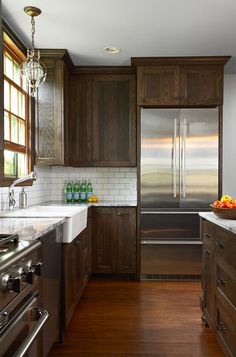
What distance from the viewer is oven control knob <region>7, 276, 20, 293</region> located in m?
1.25

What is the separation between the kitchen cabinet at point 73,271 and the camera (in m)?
2.49

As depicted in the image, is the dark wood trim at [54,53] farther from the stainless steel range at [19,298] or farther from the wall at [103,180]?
the stainless steel range at [19,298]

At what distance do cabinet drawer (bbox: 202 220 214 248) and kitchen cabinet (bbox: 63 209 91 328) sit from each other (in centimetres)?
104

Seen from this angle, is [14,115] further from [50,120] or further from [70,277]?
[70,277]

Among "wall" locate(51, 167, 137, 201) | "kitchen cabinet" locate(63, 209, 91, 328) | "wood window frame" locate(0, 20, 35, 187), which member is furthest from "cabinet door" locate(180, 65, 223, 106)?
"kitchen cabinet" locate(63, 209, 91, 328)

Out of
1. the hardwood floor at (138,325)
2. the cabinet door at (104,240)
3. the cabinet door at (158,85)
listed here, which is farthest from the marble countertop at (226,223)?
the cabinet door at (158,85)

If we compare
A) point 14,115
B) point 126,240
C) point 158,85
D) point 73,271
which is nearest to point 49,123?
point 14,115

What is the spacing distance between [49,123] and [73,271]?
1.73m

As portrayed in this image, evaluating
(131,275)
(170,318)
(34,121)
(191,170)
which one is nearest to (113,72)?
(34,121)

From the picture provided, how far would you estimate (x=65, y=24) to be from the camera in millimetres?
3053

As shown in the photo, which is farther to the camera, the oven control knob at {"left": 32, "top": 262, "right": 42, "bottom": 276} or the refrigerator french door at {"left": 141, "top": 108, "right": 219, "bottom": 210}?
the refrigerator french door at {"left": 141, "top": 108, "right": 219, "bottom": 210}

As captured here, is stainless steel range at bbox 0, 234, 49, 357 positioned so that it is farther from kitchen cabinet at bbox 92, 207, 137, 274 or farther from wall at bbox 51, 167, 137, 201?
wall at bbox 51, 167, 137, 201

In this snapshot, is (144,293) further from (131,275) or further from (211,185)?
(211,185)

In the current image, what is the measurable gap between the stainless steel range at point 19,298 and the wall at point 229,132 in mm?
3456
